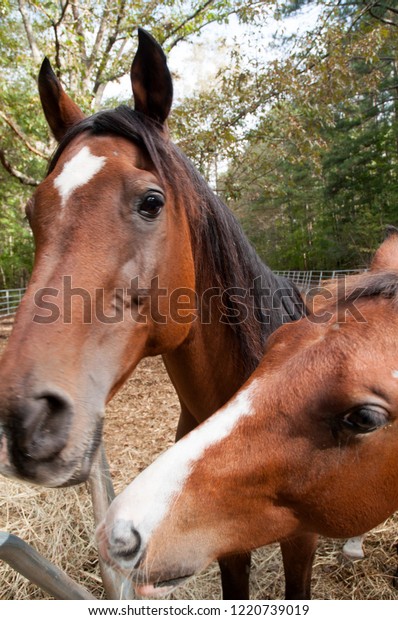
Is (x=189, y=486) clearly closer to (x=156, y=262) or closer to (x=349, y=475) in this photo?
(x=349, y=475)

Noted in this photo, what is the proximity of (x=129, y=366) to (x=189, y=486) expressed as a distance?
1.76 ft

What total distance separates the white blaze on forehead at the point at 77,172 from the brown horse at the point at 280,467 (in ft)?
3.36

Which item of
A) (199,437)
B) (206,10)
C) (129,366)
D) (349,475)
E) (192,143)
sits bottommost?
(349,475)

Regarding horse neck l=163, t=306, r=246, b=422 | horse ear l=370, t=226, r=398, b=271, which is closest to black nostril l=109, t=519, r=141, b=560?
horse neck l=163, t=306, r=246, b=422

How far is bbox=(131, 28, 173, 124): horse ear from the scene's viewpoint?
5.58 feet

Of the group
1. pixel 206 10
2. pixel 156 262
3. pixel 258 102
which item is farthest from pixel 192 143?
pixel 156 262

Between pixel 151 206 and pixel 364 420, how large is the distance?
1.15 meters

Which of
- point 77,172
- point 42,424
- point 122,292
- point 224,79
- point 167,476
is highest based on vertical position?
point 224,79

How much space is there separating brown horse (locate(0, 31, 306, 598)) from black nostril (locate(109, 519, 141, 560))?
0.23m

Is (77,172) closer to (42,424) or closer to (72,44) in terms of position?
(42,424)

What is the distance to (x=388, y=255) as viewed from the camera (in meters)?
1.82

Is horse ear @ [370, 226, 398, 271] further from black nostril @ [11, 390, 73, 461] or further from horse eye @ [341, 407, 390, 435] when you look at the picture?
black nostril @ [11, 390, 73, 461]

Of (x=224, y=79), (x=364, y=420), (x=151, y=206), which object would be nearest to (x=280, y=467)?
(x=364, y=420)

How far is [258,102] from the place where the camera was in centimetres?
671
